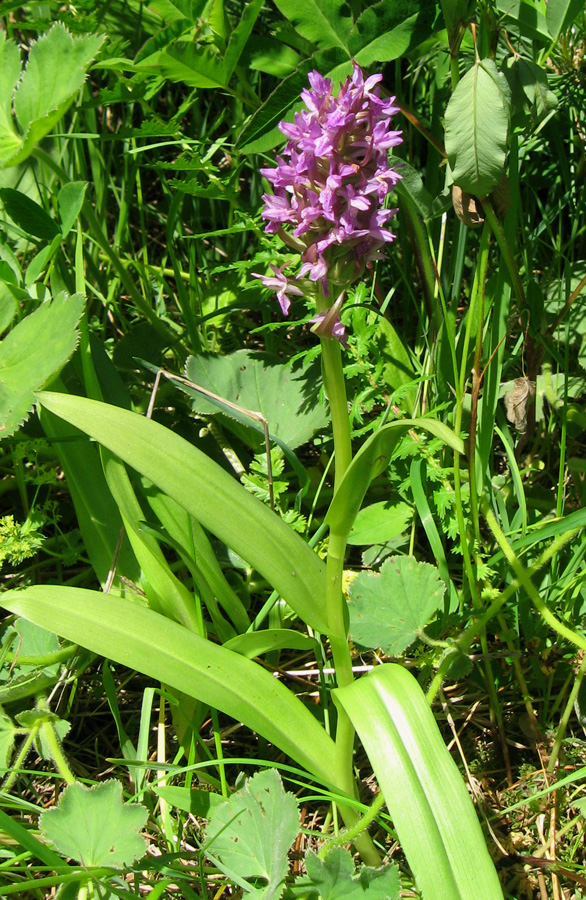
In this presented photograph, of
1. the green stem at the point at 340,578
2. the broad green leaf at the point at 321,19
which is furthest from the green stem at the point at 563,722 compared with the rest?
the broad green leaf at the point at 321,19

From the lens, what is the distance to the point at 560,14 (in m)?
1.41

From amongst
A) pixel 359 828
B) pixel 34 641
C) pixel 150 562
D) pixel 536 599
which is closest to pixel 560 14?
pixel 536 599

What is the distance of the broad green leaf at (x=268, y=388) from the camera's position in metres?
1.75

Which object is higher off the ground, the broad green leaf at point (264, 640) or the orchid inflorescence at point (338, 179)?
the orchid inflorescence at point (338, 179)

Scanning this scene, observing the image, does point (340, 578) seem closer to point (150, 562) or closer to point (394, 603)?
point (394, 603)

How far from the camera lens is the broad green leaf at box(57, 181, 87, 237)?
1555mm

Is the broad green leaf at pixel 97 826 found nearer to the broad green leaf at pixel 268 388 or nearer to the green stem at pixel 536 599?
the green stem at pixel 536 599

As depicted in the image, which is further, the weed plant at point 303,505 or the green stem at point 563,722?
the green stem at point 563,722

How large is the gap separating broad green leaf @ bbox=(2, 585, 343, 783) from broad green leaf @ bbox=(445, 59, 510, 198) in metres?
0.89

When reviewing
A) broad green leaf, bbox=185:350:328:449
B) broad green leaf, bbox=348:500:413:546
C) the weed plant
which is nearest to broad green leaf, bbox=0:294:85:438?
the weed plant

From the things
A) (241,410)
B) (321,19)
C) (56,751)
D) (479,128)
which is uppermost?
(321,19)

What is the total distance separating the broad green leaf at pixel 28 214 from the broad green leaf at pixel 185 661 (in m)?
0.84

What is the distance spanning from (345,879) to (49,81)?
5.04 feet

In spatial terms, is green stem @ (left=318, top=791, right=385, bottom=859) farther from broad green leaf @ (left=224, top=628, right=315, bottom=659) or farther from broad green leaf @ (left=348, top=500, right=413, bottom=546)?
broad green leaf @ (left=348, top=500, right=413, bottom=546)
